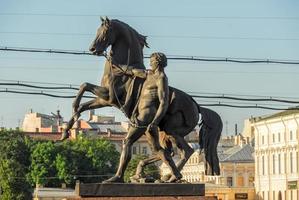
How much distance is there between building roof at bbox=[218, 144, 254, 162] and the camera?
527 feet

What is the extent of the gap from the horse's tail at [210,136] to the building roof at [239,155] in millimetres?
133135

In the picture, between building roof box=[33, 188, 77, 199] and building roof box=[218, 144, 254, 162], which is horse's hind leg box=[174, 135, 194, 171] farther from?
building roof box=[218, 144, 254, 162]

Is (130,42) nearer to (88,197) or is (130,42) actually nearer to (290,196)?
(88,197)

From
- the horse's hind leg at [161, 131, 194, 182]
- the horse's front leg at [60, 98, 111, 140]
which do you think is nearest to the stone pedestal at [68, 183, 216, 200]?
the horse's hind leg at [161, 131, 194, 182]

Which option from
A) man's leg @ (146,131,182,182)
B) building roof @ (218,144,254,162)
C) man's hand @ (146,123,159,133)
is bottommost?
man's leg @ (146,131,182,182)

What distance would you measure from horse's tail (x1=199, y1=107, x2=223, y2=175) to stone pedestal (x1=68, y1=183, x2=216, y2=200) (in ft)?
5.25

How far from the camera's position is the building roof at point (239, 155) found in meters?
161

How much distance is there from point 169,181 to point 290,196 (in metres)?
106

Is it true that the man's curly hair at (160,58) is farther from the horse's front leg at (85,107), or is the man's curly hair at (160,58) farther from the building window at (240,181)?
the building window at (240,181)

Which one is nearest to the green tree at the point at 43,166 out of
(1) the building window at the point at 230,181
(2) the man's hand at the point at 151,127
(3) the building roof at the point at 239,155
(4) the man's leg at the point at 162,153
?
(3) the building roof at the point at 239,155

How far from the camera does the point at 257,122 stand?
466 feet

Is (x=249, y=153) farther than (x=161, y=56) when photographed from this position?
Yes

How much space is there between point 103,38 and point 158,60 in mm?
1175

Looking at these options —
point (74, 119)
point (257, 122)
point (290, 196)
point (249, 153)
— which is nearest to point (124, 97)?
point (74, 119)
